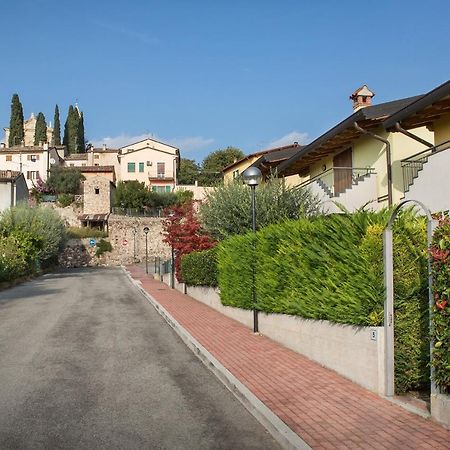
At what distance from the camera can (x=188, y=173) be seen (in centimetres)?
9512

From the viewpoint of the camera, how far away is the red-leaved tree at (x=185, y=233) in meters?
25.2

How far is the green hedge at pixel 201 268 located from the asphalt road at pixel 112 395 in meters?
4.91

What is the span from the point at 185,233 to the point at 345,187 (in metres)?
9.69

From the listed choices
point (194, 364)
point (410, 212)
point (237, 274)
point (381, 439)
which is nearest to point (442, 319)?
point (381, 439)

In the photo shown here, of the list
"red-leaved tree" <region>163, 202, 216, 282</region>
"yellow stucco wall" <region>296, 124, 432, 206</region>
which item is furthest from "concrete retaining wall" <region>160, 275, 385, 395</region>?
"red-leaved tree" <region>163, 202, 216, 282</region>

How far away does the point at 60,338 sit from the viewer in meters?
13.1

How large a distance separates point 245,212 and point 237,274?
497 cm

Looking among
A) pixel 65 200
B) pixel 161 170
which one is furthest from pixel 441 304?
pixel 161 170

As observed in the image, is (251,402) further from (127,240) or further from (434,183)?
(127,240)

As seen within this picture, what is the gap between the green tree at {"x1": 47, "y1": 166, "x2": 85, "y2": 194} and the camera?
8069 cm

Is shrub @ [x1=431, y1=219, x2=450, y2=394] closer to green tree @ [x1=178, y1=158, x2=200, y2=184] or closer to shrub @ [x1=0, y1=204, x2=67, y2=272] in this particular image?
shrub @ [x1=0, y1=204, x2=67, y2=272]

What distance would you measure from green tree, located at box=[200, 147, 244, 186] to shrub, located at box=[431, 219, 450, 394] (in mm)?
83249

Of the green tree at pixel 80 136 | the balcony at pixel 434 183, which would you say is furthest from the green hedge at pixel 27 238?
the green tree at pixel 80 136

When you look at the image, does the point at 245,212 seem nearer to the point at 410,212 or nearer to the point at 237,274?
the point at 237,274
